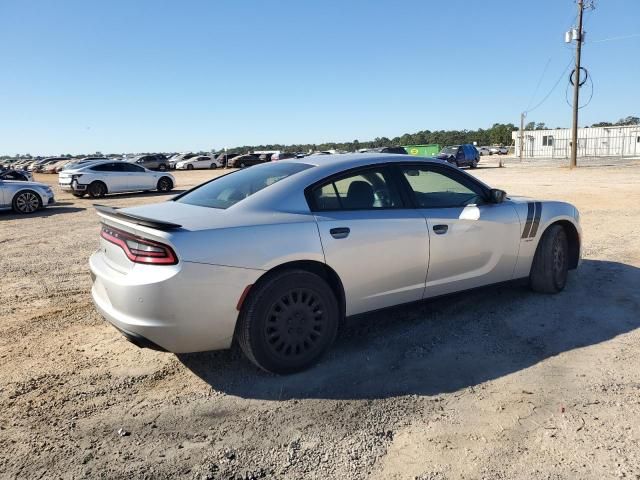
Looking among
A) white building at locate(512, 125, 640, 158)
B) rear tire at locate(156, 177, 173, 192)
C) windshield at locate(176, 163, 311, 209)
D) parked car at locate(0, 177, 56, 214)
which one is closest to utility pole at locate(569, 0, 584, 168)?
white building at locate(512, 125, 640, 158)

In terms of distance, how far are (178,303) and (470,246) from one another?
99.7 inches

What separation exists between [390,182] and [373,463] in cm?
231

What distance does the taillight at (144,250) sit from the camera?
127 inches

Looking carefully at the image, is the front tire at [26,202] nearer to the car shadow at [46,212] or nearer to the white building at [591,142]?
the car shadow at [46,212]

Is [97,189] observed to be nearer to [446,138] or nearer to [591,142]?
[591,142]

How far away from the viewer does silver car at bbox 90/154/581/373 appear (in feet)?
10.8

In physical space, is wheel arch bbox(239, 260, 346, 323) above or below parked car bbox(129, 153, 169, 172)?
below

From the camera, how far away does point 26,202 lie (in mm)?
14281

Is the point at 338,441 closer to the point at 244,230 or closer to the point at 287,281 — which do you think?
the point at 287,281

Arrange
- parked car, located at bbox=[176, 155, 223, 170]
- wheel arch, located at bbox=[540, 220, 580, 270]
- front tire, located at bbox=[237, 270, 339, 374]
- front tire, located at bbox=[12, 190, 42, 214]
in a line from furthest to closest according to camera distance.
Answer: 1. parked car, located at bbox=[176, 155, 223, 170]
2. front tire, located at bbox=[12, 190, 42, 214]
3. wheel arch, located at bbox=[540, 220, 580, 270]
4. front tire, located at bbox=[237, 270, 339, 374]

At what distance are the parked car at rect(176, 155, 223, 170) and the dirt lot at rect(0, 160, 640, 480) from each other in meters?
48.4

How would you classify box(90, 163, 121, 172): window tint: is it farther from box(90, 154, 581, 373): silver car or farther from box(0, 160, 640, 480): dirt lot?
box(90, 154, 581, 373): silver car

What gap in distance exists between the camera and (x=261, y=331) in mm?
3479

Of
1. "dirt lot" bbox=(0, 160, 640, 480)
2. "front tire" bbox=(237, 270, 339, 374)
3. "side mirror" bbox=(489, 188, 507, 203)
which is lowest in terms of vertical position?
"dirt lot" bbox=(0, 160, 640, 480)
